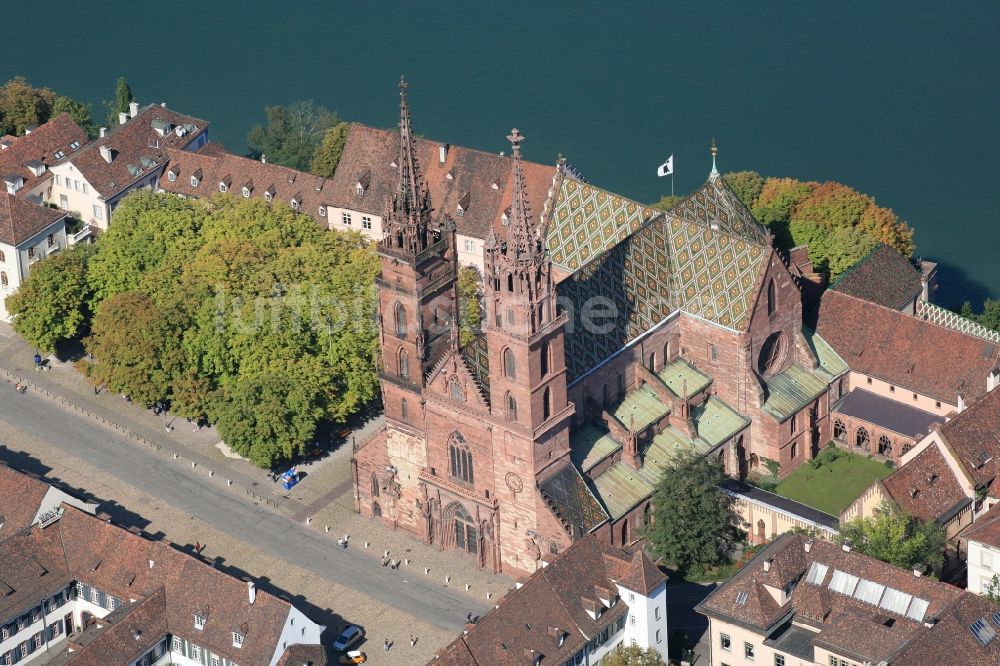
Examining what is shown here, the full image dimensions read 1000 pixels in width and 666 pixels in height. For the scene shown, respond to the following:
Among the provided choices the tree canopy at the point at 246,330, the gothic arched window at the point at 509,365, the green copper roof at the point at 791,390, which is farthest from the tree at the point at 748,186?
the gothic arched window at the point at 509,365

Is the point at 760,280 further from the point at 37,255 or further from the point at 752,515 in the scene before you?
the point at 37,255

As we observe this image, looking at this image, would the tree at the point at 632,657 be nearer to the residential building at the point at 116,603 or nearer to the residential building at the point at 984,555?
the residential building at the point at 116,603

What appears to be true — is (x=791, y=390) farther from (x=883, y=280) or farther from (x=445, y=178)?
(x=445, y=178)

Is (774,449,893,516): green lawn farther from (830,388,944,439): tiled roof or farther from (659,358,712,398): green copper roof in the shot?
(659,358,712,398): green copper roof

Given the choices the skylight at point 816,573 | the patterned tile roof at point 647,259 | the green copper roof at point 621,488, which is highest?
the patterned tile roof at point 647,259

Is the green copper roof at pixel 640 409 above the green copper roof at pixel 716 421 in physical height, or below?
above

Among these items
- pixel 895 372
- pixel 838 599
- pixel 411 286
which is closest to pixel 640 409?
pixel 411 286
